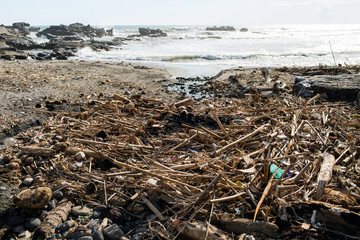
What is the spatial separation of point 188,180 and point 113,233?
91 centimetres

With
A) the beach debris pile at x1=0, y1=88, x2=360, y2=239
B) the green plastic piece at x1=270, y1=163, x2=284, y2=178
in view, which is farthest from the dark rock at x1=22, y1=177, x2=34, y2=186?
the green plastic piece at x1=270, y1=163, x2=284, y2=178

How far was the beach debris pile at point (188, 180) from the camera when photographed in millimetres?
2119

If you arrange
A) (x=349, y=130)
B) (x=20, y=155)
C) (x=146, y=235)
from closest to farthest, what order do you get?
(x=146, y=235)
(x=20, y=155)
(x=349, y=130)

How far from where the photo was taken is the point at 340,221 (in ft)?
6.40

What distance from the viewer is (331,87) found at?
5.69 metres

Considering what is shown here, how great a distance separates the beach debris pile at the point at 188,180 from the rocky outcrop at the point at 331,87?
145 cm

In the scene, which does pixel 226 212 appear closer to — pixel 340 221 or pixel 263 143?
pixel 340 221

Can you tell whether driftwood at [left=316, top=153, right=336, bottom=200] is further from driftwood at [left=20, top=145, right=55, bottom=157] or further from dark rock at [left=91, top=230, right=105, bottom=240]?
driftwood at [left=20, top=145, right=55, bottom=157]

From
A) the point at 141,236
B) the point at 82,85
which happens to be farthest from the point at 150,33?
the point at 141,236

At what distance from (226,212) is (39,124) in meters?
3.73

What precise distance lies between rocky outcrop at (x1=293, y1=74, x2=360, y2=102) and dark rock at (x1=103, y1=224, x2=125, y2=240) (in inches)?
199

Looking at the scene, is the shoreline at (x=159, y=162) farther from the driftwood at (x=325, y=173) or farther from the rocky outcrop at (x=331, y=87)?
the rocky outcrop at (x=331, y=87)

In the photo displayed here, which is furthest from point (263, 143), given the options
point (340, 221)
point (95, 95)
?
point (95, 95)

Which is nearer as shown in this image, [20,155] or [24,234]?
[24,234]
